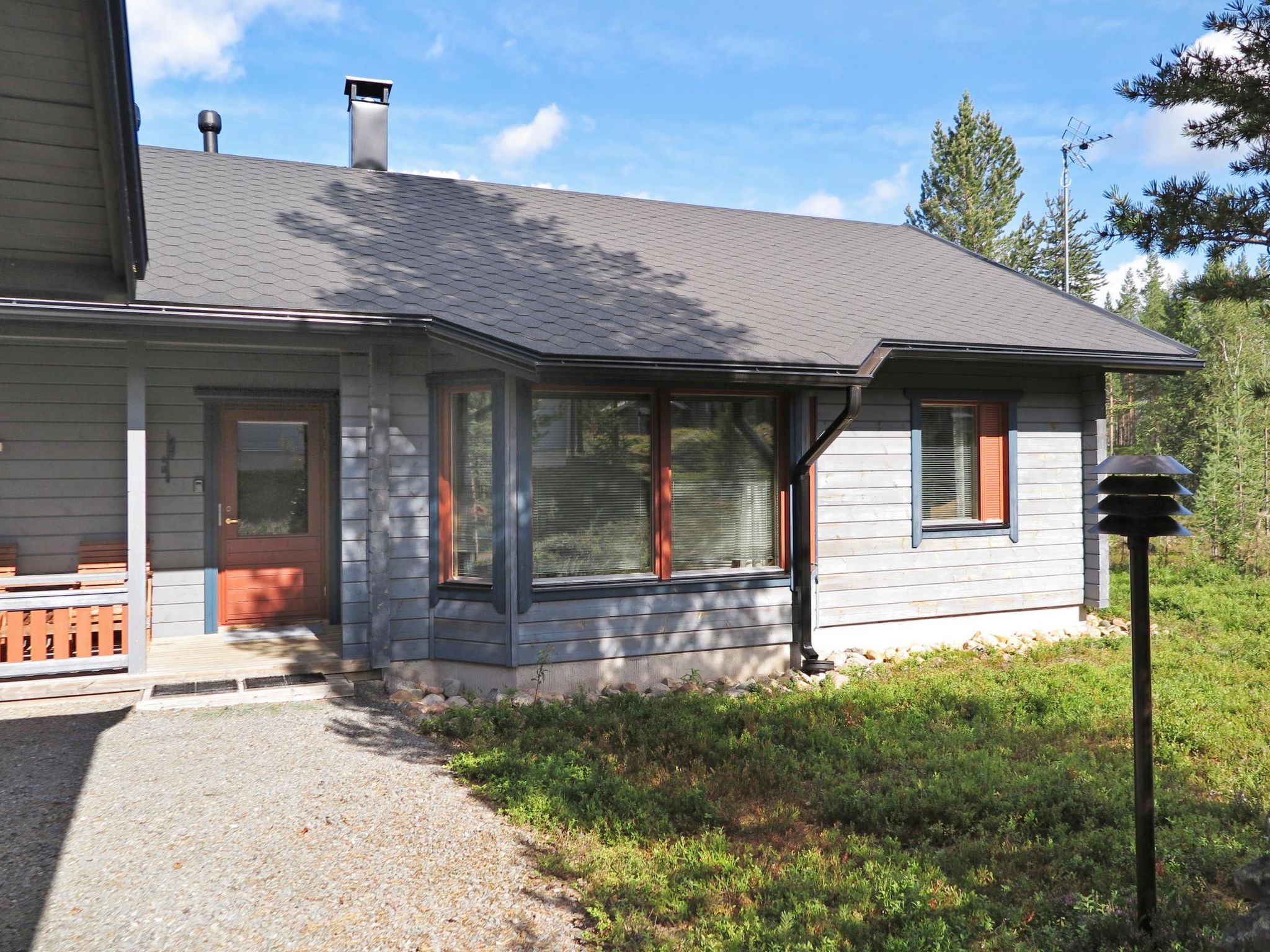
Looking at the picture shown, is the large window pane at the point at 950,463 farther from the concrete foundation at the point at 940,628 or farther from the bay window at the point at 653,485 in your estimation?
the bay window at the point at 653,485

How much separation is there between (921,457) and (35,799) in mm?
7207

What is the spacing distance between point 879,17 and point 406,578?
47.3ft

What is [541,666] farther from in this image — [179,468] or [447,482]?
[179,468]

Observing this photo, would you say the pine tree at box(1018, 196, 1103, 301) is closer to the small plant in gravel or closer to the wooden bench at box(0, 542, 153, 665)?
the small plant in gravel

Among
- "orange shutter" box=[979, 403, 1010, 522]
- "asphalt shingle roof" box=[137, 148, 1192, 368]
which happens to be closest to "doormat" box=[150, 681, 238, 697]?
"asphalt shingle roof" box=[137, 148, 1192, 368]

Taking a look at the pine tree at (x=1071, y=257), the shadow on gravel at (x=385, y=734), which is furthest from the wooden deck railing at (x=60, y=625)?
the pine tree at (x=1071, y=257)

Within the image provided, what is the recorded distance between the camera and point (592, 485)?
676 centimetres

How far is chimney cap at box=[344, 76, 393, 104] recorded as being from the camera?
10.6m

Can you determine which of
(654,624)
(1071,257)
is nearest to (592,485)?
(654,624)

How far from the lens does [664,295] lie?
778 centimetres

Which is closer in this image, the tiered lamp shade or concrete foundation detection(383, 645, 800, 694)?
the tiered lamp shade

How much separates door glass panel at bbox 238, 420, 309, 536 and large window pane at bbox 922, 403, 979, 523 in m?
5.98

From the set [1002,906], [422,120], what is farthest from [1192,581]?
[422,120]

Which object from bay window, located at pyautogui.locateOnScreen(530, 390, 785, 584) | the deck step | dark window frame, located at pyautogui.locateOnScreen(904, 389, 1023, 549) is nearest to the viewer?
the deck step
